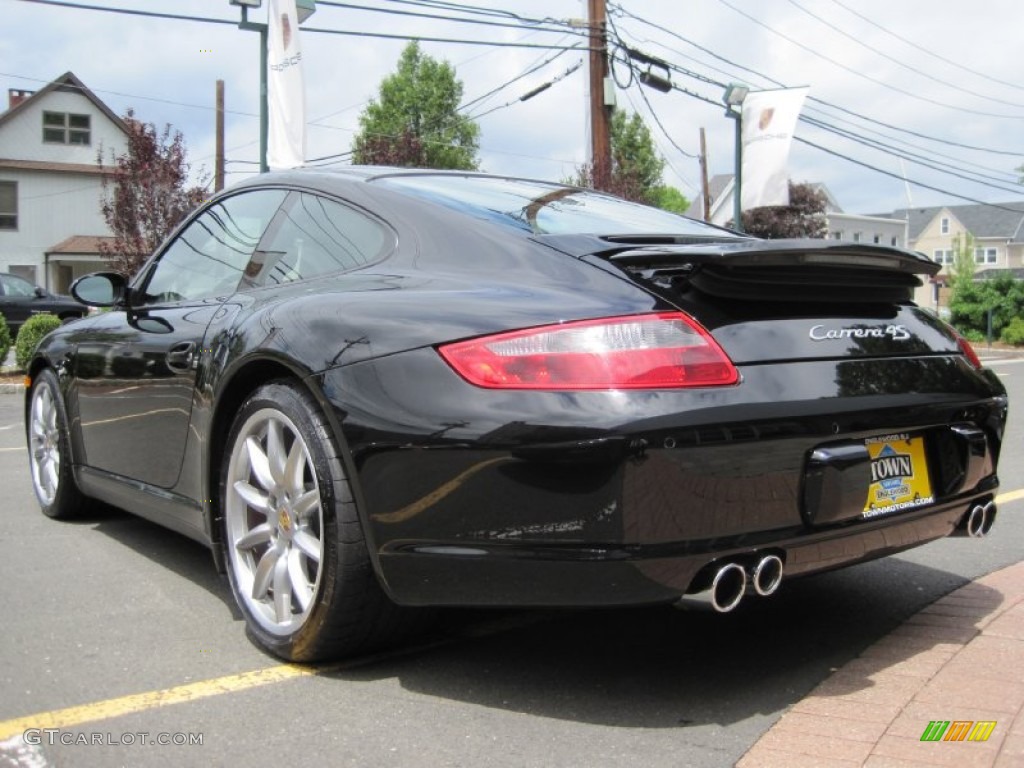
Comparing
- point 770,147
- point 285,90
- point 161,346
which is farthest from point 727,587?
point 770,147

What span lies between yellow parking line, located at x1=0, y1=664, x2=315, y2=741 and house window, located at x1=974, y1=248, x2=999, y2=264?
85.1m

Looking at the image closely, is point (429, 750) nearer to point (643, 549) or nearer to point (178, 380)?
point (643, 549)

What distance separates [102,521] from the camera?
191 inches

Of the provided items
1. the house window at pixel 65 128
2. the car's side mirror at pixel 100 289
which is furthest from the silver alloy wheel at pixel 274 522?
the house window at pixel 65 128

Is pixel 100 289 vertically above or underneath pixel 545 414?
above

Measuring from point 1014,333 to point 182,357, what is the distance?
32.4 m

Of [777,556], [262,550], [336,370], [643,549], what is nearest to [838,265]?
[777,556]

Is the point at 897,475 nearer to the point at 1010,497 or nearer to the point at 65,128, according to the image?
the point at 1010,497

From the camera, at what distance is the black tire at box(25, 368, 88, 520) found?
4527mm

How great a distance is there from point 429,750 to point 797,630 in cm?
139

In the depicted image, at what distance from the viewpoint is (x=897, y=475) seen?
2.75m

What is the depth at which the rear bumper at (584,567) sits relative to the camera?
231 cm

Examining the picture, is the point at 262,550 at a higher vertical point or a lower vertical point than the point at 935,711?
higher

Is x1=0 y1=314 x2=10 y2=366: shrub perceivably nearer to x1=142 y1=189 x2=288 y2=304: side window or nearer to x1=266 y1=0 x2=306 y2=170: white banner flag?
x1=266 y1=0 x2=306 y2=170: white banner flag
